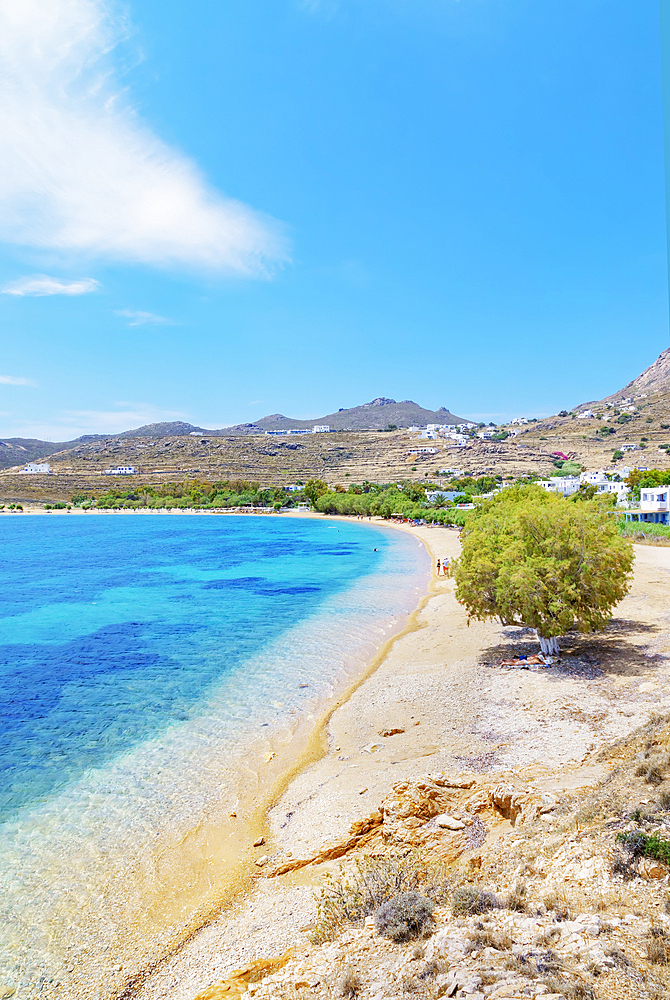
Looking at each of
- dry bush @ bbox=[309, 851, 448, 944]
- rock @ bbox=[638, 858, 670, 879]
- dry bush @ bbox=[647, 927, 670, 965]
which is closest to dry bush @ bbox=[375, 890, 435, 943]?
dry bush @ bbox=[309, 851, 448, 944]

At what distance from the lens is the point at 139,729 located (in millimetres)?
14500

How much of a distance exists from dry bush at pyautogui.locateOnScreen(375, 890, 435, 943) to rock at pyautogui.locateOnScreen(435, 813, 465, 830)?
2.13m

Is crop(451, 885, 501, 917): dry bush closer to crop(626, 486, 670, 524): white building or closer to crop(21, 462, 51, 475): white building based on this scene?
crop(626, 486, 670, 524): white building

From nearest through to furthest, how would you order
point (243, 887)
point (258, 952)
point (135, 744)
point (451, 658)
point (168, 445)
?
1. point (258, 952)
2. point (243, 887)
3. point (135, 744)
4. point (451, 658)
5. point (168, 445)

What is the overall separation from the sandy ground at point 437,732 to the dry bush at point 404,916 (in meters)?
1.58

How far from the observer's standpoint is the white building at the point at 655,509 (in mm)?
51594

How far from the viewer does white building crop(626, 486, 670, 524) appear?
51594 millimetres

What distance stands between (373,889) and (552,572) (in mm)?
10955

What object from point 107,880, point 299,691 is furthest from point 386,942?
point 299,691

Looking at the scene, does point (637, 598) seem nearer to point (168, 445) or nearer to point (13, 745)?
point (13, 745)

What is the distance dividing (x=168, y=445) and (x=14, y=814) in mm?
172707

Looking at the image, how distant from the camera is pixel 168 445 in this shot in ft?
574

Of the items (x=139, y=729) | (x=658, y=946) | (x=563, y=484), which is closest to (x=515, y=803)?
(x=658, y=946)

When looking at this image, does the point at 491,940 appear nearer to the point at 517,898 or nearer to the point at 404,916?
the point at 517,898
